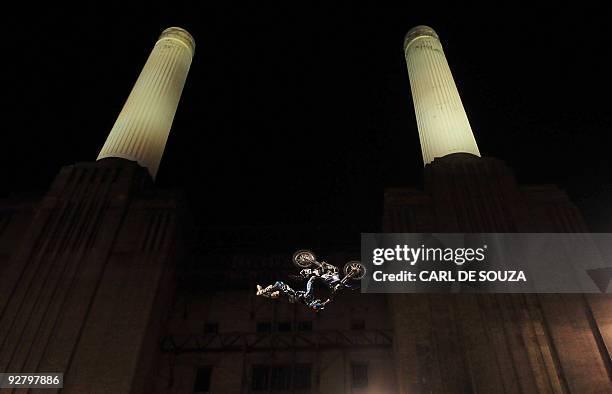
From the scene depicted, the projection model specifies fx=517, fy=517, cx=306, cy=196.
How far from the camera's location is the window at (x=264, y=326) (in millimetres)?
33656

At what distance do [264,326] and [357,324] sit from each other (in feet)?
19.9

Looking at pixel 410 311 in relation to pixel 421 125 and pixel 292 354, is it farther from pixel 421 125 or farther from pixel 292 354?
pixel 421 125

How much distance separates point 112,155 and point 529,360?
98.2 ft

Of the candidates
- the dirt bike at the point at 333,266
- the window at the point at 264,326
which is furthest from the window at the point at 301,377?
the dirt bike at the point at 333,266

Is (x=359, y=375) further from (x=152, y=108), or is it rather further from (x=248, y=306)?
(x=152, y=108)

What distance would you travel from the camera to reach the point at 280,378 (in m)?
31.1

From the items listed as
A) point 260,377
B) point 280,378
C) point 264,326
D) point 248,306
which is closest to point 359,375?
point 280,378

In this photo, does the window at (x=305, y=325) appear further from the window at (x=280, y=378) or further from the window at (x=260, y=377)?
the window at (x=260, y=377)

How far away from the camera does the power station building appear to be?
2595 centimetres

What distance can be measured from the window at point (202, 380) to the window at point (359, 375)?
8.68 meters

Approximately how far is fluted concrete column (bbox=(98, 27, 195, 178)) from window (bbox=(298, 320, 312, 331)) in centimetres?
1560

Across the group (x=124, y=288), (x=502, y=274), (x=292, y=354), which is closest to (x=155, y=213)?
(x=124, y=288)

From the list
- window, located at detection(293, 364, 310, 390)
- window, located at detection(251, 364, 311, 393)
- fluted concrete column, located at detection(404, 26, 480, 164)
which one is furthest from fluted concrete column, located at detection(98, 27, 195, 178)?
fluted concrete column, located at detection(404, 26, 480, 164)

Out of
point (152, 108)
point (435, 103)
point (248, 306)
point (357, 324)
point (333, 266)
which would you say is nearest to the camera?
point (333, 266)
